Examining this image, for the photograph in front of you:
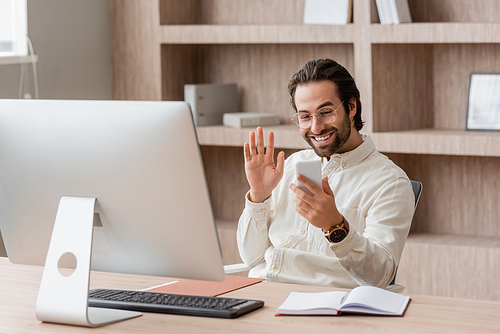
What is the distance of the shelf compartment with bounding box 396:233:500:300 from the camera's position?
3.07m

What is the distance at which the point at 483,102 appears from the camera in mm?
3207

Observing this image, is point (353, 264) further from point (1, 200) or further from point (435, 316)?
point (1, 200)

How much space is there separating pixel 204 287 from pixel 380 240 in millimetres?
497

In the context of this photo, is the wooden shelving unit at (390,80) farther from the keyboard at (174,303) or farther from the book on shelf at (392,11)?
the keyboard at (174,303)

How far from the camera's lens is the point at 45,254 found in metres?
1.60

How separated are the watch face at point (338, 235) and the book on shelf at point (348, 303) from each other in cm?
20

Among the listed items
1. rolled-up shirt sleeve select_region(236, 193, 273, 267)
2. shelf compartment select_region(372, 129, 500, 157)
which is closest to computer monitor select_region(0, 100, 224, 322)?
rolled-up shirt sleeve select_region(236, 193, 273, 267)

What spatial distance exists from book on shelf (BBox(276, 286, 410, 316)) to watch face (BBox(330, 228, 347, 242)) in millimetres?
196

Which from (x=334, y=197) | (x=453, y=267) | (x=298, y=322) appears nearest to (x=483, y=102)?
(x=453, y=267)

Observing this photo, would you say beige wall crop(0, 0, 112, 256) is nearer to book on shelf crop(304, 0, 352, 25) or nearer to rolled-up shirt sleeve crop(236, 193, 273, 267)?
book on shelf crop(304, 0, 352, 25)

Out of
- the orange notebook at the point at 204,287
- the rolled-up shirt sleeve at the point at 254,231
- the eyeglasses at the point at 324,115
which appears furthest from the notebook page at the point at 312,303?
the eyeglasses at the point at 324,115

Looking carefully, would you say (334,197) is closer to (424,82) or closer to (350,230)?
(350,230)

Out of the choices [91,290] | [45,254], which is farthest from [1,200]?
[91,290]

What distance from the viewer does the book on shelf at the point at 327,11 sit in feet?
10.7
